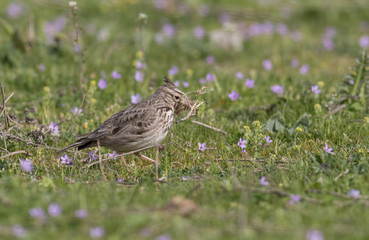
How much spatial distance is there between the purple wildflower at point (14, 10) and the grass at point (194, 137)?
0.40 feet

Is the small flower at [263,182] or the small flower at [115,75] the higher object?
the small flower at [263,182]

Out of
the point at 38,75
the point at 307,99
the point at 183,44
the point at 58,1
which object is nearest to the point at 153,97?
the point at 307,99

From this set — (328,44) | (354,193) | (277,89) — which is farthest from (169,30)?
(354,193)

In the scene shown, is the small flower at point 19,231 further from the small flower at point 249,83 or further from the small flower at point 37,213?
the small flower at point 249,83

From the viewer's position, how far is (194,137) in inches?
289

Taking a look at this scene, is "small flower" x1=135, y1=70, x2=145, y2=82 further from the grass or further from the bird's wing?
the bird's wing

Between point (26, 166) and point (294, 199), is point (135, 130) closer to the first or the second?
point (26, 166)

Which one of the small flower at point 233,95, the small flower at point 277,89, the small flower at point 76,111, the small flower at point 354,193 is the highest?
the small flower at point 354,193

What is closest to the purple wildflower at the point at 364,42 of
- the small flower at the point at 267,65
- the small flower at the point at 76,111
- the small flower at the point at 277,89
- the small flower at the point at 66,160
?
the small flower at the point at 267,65

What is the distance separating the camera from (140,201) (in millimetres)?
4754

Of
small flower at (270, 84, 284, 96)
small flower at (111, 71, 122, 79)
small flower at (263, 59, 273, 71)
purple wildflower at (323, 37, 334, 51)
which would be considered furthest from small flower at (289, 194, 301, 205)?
purple wildflower at (323, 37, 334, 51)

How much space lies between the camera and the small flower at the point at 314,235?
4.01m

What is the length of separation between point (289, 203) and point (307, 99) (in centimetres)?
370

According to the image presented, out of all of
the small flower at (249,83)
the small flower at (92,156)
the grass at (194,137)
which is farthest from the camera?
the small flower at (249,83)
